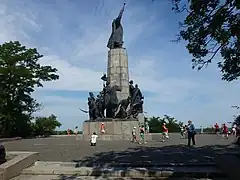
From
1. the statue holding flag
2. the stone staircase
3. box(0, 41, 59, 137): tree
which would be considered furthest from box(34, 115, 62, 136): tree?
the stone staircase

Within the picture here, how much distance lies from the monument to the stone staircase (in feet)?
44.0

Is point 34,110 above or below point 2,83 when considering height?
below

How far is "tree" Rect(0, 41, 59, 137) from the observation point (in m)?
32.9

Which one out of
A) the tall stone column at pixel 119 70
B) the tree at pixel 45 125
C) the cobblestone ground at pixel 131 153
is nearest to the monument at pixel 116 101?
the tall stone column at pixel 119 70

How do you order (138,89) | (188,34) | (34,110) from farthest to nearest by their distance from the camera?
(34,110) < (138,89) < (188,34)

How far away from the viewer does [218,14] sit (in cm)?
684

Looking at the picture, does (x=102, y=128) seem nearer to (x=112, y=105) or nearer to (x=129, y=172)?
(x=112, y=105)

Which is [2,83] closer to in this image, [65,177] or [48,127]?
[48,127]

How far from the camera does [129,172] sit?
902 centimetres

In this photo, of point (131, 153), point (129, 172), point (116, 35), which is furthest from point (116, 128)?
point (129, 172)

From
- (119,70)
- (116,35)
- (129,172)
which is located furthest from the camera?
(116,35)

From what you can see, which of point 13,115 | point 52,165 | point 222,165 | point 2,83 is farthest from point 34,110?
point 222,165

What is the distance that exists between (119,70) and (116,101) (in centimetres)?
309

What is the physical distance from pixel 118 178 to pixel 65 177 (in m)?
1.47
